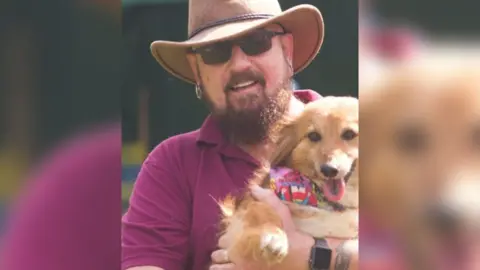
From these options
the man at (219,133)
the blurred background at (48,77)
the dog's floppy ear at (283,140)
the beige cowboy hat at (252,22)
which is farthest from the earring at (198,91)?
the blurred background at (48,77)

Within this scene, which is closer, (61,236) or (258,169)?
(258,169)

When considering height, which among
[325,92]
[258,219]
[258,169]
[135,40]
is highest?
[135,40]

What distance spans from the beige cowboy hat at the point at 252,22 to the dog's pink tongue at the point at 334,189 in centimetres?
30

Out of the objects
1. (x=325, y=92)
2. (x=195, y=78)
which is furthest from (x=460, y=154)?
(x=195, y=78)

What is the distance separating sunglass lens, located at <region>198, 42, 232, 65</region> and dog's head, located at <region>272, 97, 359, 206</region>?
25cm

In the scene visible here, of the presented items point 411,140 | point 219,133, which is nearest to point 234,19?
point 219,133

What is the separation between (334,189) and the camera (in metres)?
1.47

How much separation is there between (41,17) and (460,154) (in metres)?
1.34

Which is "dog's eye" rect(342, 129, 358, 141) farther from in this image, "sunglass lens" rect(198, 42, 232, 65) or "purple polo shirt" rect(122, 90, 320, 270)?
"sunglass lens" rect(198, 42, 232, 65)

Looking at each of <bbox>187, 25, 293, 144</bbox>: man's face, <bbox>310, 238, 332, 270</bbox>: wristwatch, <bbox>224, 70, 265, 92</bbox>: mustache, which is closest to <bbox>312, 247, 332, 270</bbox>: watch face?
<bbox>310, 238, 332, 270</bbox>: wristwatch

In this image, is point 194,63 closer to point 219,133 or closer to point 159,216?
point 219,133

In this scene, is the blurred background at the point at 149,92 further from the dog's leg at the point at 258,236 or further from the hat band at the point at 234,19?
the dog's leg at the point at 258,236

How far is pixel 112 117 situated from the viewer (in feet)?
5.93

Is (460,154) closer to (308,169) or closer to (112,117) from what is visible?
(308,169)
